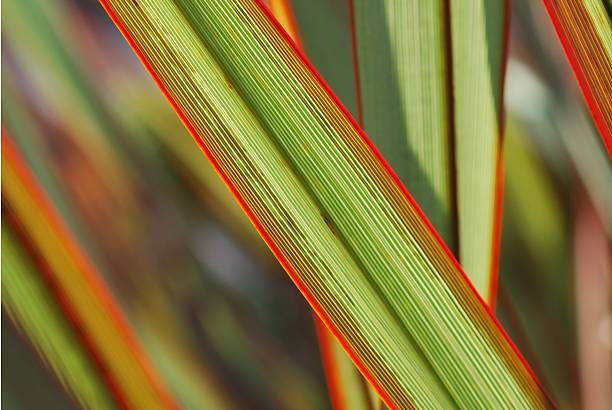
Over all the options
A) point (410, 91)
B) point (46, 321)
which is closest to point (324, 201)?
point (410, 91)

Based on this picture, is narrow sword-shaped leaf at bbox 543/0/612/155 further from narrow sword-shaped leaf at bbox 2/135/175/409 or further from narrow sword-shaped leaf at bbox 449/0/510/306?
narrow sword-shaped leaf at bbox 2/135/175/409

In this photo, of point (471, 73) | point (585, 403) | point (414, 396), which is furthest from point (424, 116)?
point (585, 403)

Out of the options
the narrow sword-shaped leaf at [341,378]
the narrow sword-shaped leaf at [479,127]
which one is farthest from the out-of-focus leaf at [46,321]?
the narrow sword-shaped leaf at [479,127]

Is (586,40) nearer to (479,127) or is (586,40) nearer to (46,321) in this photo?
(479,127)

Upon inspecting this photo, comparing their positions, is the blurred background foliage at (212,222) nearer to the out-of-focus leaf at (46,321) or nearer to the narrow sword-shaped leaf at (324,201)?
the out-of-focus leaf at (46,321)

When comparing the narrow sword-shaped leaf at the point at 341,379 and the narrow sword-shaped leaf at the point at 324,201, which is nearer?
the narrow sword-shaped leaf at the point at 324,201


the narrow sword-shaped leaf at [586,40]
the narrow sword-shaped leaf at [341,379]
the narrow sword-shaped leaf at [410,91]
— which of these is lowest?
the narrow sword-shaped leaf at [341,379]

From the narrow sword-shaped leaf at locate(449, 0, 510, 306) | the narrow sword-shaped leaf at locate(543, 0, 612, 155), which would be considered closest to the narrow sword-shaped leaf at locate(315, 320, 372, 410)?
the narrow sword-shaped leaf at locate(449, 0, 510, 306)

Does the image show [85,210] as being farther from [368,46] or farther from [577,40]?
[577,40]
